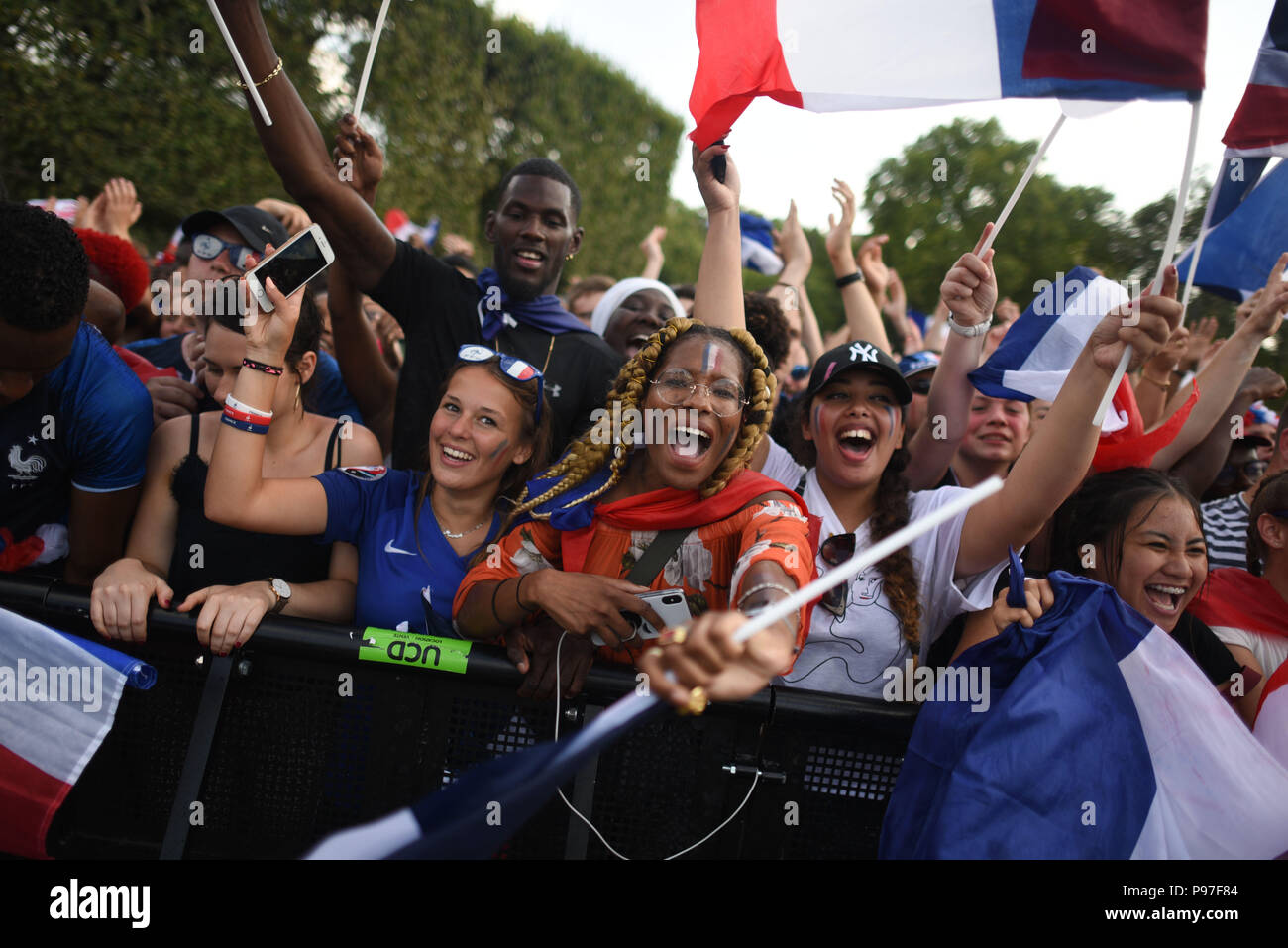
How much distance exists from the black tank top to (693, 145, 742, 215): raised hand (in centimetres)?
168

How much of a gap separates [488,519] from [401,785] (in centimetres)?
87

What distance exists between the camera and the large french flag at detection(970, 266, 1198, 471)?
3.33 m

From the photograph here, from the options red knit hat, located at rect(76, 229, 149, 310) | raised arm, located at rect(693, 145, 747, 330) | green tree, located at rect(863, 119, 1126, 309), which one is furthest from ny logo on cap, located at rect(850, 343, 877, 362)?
green tree, located at rect(863, 119, 1126, 309)

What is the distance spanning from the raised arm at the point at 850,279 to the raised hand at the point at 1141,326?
1939 mm

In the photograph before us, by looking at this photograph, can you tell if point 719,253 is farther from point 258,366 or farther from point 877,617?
point 258,366

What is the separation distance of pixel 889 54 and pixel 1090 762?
2183 millimetres

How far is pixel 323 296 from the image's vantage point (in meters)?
5.12

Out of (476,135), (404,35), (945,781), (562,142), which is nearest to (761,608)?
(945,781)

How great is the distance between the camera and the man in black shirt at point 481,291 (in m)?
3.34

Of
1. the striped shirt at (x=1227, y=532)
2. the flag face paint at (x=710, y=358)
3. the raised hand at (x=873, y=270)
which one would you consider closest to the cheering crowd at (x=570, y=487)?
the flag face paint at (x=710, y=358)

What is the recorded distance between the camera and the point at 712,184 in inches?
123

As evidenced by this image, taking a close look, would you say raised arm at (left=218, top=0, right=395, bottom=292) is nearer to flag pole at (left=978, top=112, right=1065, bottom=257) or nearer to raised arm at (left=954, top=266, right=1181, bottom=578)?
flag pole at (left=978, top=112, right=1065, bottom=257)

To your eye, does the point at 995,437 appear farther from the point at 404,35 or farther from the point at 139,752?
the point at 404,35
